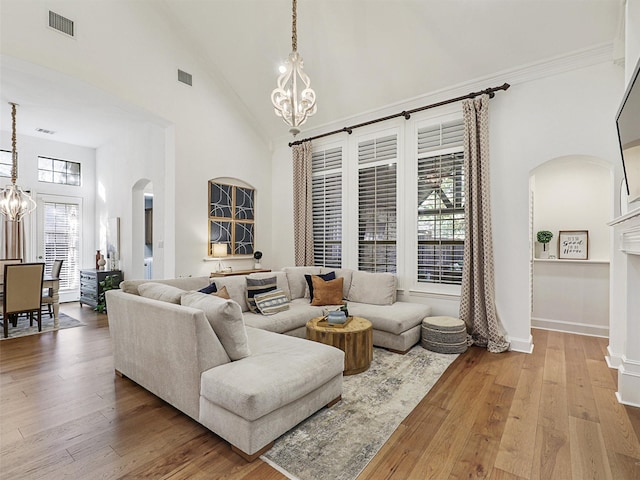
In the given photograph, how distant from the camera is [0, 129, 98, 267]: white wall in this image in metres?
6.47

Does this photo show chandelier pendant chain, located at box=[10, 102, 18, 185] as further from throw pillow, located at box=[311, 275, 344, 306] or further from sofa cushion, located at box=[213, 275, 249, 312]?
throw pillow, located at box=[311, 275, 344, 306]

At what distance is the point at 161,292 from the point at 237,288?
1.31m

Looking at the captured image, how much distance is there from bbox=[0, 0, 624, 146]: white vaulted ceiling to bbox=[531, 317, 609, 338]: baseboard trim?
3487 mm

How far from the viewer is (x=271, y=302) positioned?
3.94 meters

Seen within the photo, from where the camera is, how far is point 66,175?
23.5 ft

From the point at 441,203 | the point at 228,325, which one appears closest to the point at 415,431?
the point at 228,325

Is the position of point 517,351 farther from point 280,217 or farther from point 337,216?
point 280,217

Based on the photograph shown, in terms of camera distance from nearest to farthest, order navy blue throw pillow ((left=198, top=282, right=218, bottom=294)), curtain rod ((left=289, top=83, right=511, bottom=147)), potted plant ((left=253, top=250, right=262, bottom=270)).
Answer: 1. navy blue throw pillow ((left=198, top=282, right=218, bottom=294))
2. curtain rod ((left=289, top=83, right=511, bottom=147))
3. potted plant ((left=253, top=250, right=262, bottom=270))

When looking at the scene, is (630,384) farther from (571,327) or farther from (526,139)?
(526,139)

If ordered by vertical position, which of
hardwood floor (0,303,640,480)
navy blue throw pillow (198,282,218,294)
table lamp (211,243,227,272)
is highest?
table lamp (211,243,227,272)

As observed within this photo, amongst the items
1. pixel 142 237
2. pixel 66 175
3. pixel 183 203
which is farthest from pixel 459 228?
pixel 66 175

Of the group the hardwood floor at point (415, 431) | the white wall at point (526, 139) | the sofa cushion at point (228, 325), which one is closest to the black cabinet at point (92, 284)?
the hardwood floor at point (415, 431)

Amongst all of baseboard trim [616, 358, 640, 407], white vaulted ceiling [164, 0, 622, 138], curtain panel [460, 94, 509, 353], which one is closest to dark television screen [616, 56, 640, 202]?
baseboard trim [616, 358, 640, 407]

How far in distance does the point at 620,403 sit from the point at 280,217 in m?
5.28
